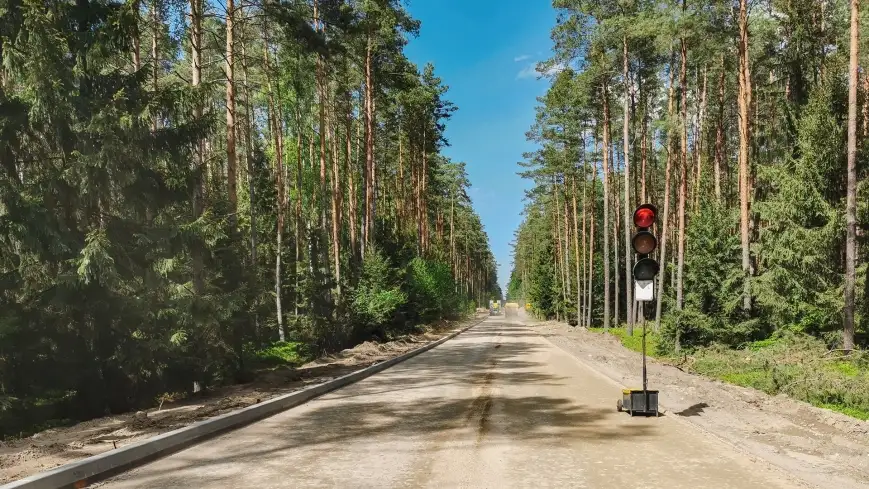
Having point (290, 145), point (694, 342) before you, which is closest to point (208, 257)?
point (694, 342)

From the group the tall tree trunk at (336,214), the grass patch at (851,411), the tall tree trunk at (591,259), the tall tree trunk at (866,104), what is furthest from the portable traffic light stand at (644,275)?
the tall tree trunk at (591,259)

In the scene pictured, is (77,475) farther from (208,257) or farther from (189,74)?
(189,74)

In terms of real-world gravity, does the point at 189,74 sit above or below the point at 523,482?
above

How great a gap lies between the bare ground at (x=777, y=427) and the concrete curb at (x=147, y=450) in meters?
6.56

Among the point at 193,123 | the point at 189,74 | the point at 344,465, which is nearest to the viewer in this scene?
the point at 344,465

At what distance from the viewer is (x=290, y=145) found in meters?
41.9

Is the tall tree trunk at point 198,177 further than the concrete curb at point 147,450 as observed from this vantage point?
Yes

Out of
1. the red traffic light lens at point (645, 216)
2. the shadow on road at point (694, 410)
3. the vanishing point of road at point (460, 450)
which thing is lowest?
the shadow on road at point (694, 410)

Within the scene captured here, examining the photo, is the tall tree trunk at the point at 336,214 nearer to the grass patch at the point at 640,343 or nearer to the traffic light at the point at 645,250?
the grass patch at the point at 640,343

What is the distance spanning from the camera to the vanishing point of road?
5.54 meters

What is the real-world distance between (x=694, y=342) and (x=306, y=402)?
15.3 m

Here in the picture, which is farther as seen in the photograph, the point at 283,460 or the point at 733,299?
the point at 733,299

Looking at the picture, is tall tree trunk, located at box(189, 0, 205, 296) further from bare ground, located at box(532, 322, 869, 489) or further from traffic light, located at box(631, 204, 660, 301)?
bare ground, located at box(532, 322, 869, 489)

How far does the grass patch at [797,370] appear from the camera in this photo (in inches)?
426
